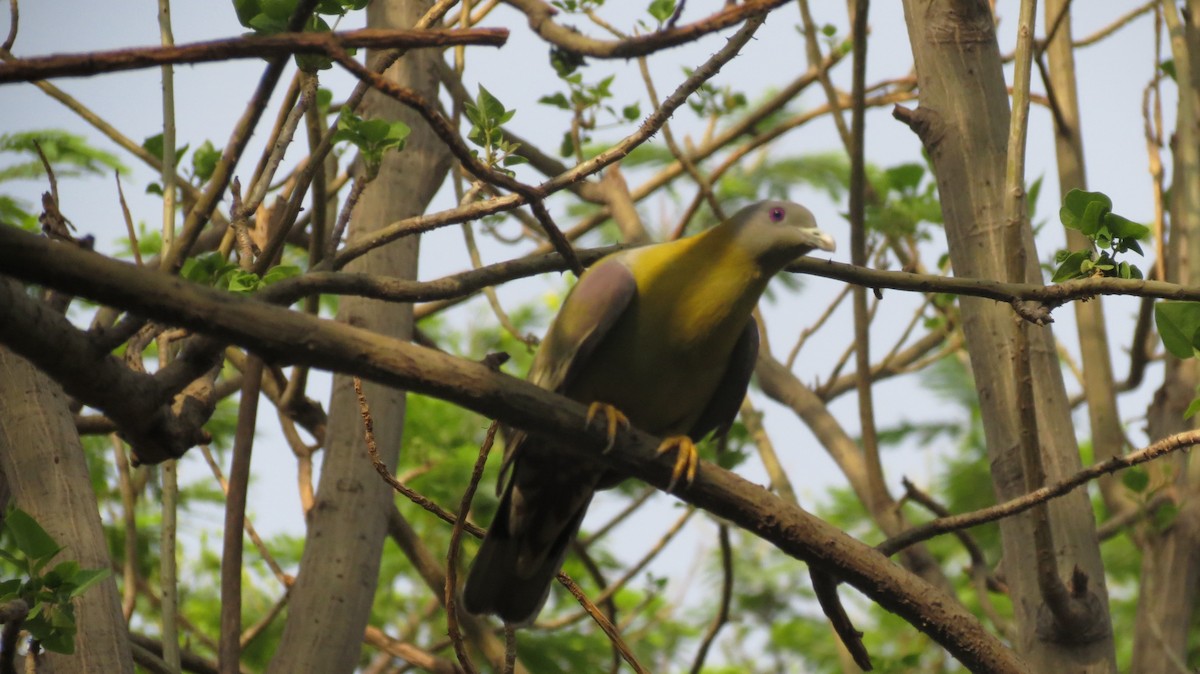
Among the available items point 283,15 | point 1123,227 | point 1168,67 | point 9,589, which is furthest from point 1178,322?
point 1168,67

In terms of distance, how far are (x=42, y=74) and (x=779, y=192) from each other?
22.3ft

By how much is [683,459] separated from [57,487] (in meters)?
1.66

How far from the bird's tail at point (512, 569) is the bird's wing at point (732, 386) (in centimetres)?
50

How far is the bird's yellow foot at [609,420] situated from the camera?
2.84 metres

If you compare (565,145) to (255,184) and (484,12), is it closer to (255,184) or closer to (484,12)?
(484,12)

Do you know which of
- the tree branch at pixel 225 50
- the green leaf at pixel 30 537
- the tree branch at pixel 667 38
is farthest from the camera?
the green leaf at pixel 30 537

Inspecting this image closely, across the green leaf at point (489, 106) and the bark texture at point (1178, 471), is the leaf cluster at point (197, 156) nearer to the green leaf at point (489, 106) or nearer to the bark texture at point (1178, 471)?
the green leaf at point (489, 106)

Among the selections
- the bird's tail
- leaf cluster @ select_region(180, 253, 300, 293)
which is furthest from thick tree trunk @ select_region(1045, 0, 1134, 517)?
leaf cluster @ select_region(180, 253, 300, 293)

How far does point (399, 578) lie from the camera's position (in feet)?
27.3

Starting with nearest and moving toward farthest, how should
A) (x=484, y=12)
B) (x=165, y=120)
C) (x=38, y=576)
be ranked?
(x=38, y=576) < (x=165, y=120) < (x=484, y=12)

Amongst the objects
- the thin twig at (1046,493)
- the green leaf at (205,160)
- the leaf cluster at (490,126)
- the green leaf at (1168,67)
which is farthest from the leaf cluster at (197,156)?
the green leaf at (1168,67)

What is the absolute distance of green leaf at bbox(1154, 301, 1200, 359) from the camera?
2.82 meters

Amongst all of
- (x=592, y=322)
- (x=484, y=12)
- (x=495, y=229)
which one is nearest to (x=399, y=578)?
(x=495, y=229)

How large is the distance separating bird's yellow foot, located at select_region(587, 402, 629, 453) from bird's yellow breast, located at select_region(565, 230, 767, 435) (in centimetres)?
58
